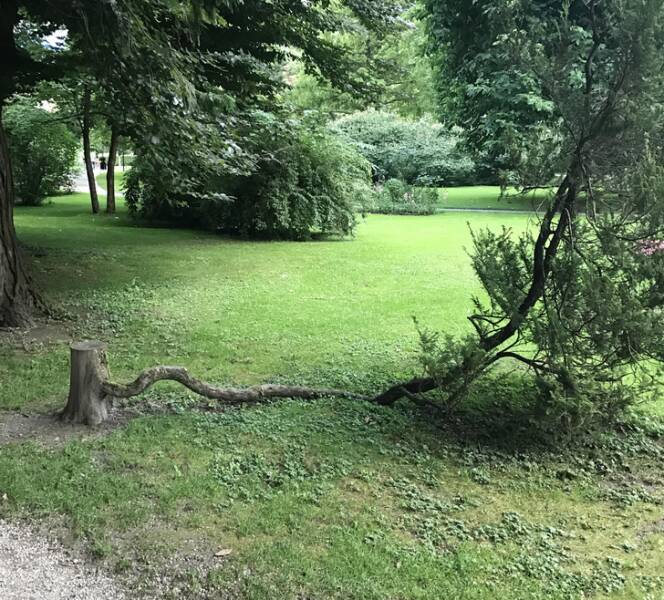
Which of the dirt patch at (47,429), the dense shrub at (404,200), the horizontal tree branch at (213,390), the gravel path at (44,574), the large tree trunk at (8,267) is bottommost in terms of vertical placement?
the gravel path at (44,574)

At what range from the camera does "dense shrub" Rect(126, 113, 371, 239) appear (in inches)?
527

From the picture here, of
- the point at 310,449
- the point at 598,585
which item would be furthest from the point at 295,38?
the point at 598,585

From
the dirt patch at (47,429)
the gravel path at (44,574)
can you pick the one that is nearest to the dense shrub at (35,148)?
the dirt patch at (47,429)

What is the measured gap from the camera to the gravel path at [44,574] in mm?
2637

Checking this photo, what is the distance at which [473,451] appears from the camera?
4188mm

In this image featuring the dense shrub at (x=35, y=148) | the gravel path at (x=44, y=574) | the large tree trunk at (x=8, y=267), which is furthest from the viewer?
the dense shrub at (x=35, y=148)

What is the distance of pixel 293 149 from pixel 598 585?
11.8m

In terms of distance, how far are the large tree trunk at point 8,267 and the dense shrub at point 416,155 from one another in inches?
900

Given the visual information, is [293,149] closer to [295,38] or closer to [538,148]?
Result: [295,38]

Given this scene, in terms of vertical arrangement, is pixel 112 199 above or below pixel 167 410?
above

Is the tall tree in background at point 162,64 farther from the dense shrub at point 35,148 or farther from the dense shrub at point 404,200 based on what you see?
the dense shrub at point 404,200

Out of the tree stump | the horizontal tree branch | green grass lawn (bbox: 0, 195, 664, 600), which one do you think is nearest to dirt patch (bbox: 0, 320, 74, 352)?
green grass lawn (bbox: 0, 195, 664, 600)

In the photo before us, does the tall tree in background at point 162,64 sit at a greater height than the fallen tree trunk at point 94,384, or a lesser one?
greater

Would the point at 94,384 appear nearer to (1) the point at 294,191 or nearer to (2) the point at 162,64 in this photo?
(2) the point at 162,64
